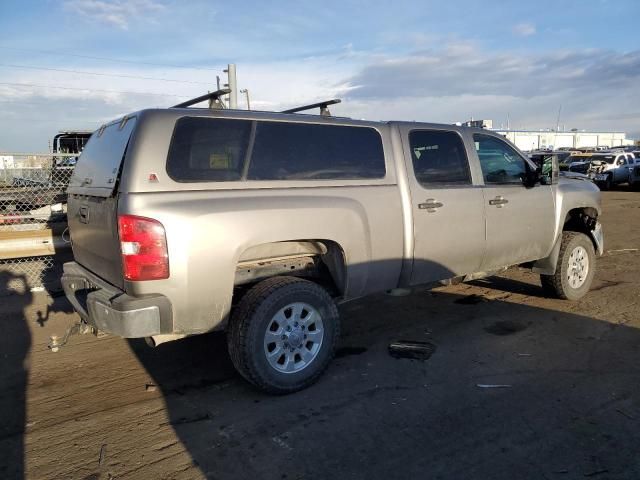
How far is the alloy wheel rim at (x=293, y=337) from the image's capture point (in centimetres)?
382

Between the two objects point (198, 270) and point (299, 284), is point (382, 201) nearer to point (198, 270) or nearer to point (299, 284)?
point (299, 284)

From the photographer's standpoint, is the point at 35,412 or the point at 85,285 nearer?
the point at 35,412

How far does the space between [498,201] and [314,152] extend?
2.15 m

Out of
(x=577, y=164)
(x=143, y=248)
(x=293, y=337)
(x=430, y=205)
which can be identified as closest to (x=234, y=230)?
(x=143, y=248)

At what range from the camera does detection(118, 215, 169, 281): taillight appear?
10.5 feet

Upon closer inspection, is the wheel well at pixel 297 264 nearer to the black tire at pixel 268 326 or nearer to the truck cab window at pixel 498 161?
the black tire at pixel 268 326

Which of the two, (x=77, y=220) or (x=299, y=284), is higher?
(x=77, y=220)

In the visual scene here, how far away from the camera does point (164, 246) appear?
3.24m

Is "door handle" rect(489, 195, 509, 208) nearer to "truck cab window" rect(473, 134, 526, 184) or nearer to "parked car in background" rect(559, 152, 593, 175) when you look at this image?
"truck cab window" rect(473, 134, 526, 184)

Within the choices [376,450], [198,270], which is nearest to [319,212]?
[198,270]

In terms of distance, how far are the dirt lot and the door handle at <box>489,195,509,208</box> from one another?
4.15ft

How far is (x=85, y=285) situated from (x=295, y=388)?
73.0 inches

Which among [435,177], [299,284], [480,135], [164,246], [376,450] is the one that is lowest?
[376,450]

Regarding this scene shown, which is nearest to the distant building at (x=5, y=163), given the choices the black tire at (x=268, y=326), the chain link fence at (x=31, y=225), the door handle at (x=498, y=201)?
the chain link fence at (x=31, y=225)
